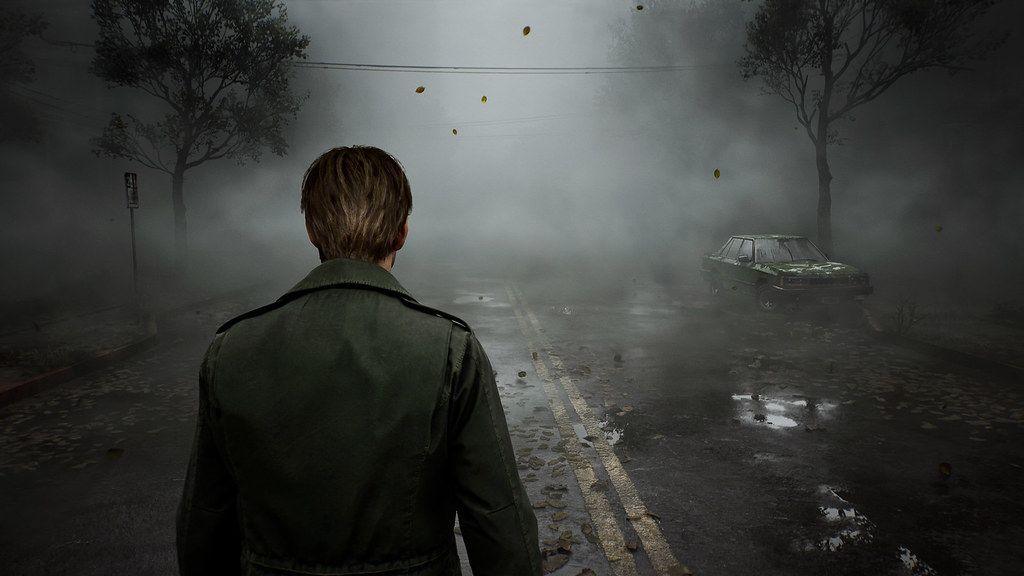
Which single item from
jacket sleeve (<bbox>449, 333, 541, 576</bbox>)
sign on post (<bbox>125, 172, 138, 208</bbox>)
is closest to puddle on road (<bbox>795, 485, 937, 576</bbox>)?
jacket sleeve (<bbox>449, 333, 541, 576</bbox>)

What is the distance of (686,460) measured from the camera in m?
5.04

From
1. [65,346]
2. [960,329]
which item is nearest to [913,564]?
[960,329]

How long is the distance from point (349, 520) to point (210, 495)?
1.25 ft

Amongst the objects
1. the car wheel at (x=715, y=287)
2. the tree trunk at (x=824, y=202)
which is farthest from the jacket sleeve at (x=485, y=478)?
the tree trunk at (x=824, y=202)

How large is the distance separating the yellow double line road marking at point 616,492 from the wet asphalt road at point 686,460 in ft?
0.06

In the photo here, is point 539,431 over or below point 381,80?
below

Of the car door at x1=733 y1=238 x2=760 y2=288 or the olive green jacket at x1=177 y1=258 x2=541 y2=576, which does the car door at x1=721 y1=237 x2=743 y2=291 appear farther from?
the olive green jacket at x1=177 y1=258 x2=541 y2=576

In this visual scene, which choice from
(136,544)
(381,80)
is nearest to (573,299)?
(136,544)

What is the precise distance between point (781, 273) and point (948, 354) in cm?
332

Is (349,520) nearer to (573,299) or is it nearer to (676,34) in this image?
(573,299)

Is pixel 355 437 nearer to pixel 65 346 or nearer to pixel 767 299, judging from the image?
pixel 65 346

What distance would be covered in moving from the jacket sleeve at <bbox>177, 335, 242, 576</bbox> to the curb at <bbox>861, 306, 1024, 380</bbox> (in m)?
9.11

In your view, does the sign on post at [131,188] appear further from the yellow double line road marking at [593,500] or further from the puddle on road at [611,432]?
the puddle on road at [611,432]

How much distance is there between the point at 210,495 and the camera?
1416mm
